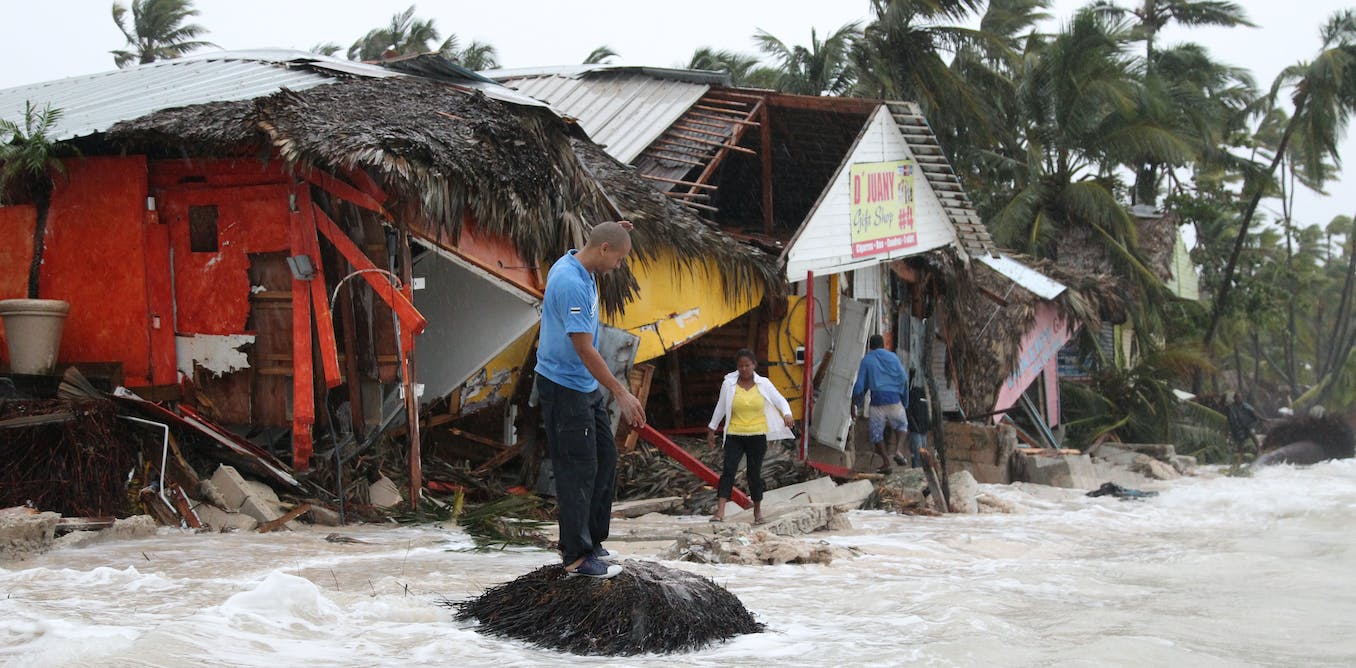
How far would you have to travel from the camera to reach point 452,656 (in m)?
4.71

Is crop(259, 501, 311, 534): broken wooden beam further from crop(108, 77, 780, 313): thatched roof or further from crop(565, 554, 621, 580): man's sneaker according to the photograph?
crop(565, 554, 621, 580): man's sneaker

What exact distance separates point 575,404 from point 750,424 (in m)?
4.95

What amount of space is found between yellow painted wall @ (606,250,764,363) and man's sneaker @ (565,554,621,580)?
635 cm

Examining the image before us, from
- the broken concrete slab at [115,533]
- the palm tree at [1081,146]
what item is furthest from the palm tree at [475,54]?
the broken concrete slab at [115,533]

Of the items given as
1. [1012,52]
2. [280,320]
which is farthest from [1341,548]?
[1012,52]

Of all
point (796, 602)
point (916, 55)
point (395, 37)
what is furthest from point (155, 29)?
point (796, 602)

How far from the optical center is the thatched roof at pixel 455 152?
9016mm

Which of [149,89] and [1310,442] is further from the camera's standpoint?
[1310,442]

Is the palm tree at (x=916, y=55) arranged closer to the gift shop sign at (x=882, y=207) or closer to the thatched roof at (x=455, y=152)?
the gift shop sign at (x=882, y=207)

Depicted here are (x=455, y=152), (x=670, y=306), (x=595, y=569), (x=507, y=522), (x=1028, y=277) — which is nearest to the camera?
(x=595, y=569)

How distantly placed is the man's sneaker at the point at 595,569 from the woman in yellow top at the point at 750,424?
16.2 feet

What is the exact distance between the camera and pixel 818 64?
2722 centimetres

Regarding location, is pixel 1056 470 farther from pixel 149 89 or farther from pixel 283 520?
pixel 149 89

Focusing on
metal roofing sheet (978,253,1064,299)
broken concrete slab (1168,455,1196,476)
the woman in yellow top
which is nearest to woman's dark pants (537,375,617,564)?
the woman in yellow top
